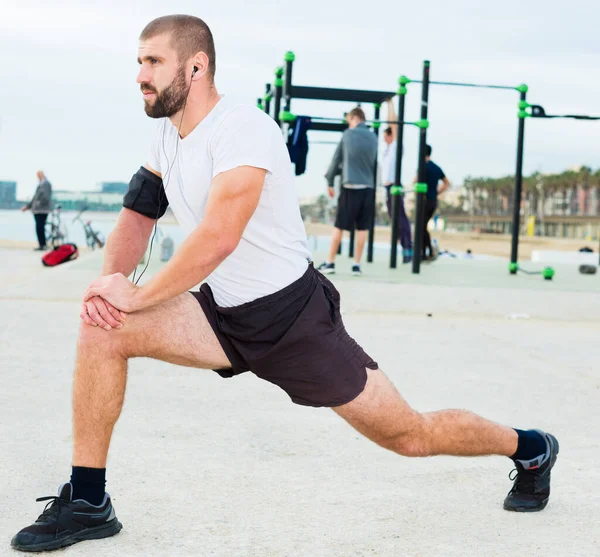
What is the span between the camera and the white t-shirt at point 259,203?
9.37 ft

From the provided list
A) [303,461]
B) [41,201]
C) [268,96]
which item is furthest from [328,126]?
[303,461]

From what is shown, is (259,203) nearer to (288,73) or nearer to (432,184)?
(288,73)

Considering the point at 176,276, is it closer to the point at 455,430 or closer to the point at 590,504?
the point at 455,430

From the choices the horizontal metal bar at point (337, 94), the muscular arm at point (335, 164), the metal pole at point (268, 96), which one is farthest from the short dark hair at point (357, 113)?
the metal pole at point (268, 96)

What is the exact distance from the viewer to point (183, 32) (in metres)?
2.86

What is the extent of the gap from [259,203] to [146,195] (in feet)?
1.48

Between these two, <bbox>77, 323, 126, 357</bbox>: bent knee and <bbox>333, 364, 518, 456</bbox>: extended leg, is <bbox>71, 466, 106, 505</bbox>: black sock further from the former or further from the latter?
<bbox>333, 364, 518, 456</bbox>: extended leg

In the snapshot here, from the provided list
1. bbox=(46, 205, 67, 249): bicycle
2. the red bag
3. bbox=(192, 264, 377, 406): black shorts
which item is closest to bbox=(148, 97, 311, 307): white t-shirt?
bbox=(192, 264, 377, 406): black shorts

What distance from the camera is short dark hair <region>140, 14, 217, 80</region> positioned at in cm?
285

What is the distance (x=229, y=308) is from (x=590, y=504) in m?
1.51

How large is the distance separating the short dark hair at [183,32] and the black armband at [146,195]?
18.6 inches

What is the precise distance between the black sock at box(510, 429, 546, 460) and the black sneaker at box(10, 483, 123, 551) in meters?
1.38

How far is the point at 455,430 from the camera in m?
3.23

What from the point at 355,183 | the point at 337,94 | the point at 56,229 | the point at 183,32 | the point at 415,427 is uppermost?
the point at 337,94
